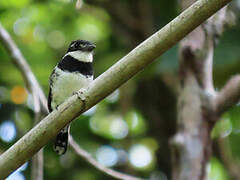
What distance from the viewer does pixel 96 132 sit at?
5.70m

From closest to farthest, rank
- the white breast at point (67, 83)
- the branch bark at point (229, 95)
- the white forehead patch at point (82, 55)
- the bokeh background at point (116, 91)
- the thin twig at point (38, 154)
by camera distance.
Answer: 1. the thin twig at point (38, 154)
2. the branch bark at point (229, 95)
3. the white breast at point (67, 83)
4. the white forehead patch at point (82, 55)
5. the bokeh background at point (116, 91)

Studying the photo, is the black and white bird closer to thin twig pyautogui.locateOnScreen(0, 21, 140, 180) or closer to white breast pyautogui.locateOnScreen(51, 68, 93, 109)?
white breast pyautogui.locateOnScreen(51, 68, 93, 109)

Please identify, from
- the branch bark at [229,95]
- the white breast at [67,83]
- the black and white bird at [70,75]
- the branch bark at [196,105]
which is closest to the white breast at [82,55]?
the black and white bird at [70,75]

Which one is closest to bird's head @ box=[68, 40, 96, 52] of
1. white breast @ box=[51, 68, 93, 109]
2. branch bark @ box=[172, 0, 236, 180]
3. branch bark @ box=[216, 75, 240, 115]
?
white breast @ box=[51, 68, 93, 109]

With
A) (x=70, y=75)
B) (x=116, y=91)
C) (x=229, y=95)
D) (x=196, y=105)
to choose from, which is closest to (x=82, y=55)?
(x=70, y=75)

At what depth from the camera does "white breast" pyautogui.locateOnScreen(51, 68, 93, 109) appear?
3936mm

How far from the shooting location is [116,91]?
238 inches

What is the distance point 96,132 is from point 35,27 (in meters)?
1.68

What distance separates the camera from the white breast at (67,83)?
3.94 metres

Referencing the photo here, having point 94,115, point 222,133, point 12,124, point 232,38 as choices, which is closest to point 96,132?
point 94,115

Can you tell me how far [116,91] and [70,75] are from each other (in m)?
2.12

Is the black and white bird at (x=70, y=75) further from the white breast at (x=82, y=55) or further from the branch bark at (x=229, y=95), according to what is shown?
the branch bark at (x=229, y=95)

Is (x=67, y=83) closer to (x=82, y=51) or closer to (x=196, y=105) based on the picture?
(x=82, y=51)

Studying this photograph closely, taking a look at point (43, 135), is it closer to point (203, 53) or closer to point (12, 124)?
point (203, 53)
